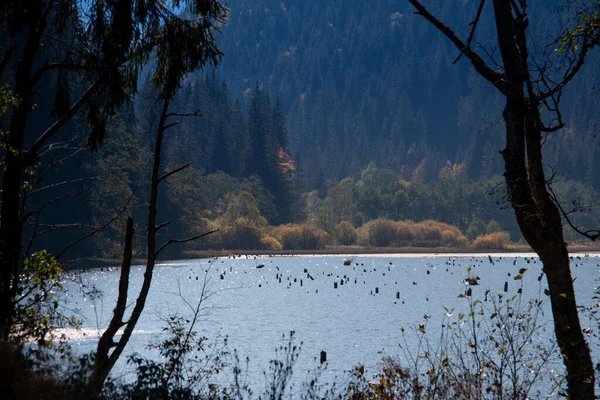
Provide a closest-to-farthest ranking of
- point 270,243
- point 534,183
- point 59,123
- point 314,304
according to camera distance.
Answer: point 534,183 < point 59,123 < point 314,304 < point 270,243

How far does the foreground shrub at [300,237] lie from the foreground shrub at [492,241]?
2935 centimetres

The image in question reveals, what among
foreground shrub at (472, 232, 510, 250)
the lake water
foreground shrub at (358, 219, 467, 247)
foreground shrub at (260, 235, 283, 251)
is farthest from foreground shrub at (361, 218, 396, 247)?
the lake water

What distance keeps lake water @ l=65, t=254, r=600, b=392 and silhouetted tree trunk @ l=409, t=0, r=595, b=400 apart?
449 millimetres

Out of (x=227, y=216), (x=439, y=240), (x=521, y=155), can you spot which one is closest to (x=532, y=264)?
(x=439, y=240)

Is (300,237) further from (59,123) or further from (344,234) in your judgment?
(59,123)

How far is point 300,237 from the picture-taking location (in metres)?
125

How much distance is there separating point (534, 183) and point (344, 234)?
409 ft

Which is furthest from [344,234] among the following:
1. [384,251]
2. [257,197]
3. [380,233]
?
[257,197]

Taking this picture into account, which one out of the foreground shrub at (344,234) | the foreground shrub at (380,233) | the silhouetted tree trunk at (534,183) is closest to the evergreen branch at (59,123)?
the silhouetted tree trunk at (534,183)

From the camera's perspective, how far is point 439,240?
137 meters

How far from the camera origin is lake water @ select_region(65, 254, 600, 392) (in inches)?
1329

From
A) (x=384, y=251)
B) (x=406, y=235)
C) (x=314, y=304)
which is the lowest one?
(x=314, y=304)

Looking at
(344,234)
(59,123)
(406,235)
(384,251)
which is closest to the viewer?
(59,123)

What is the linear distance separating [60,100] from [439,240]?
129261 mm
